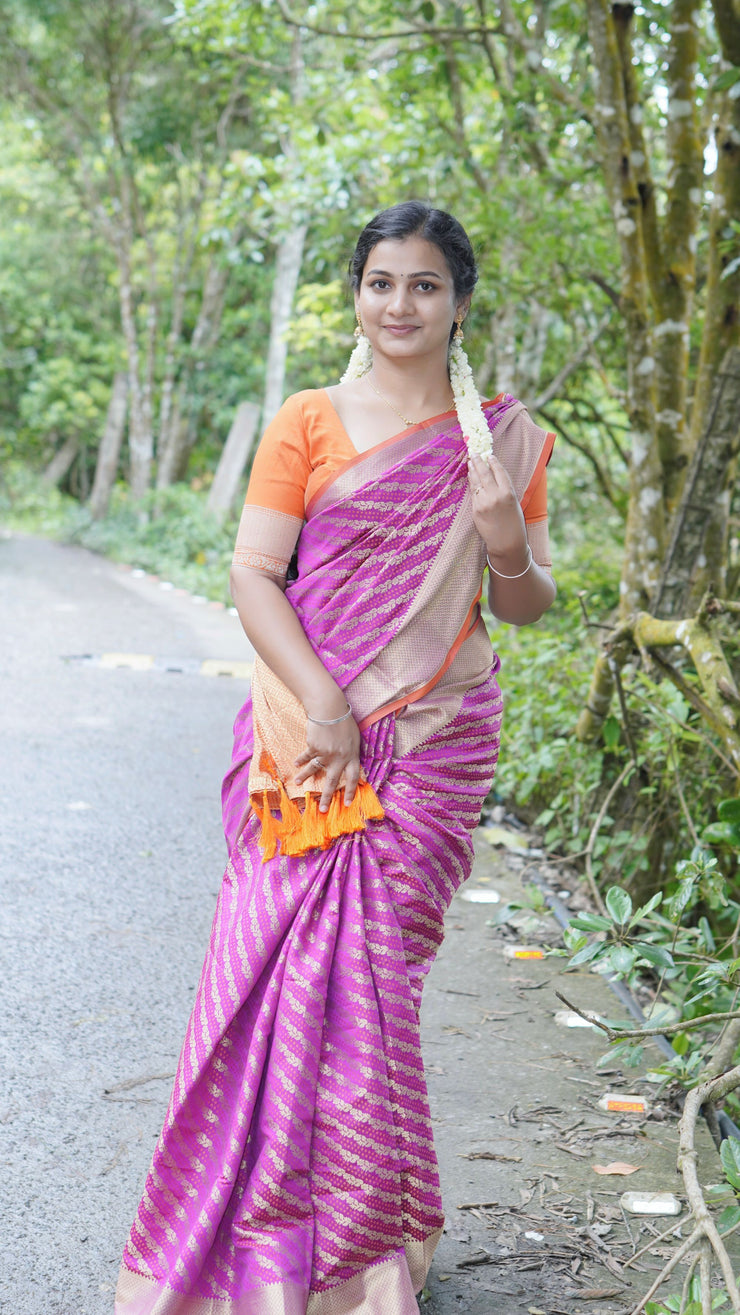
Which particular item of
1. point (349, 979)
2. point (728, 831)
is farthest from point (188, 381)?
point (349, 979)

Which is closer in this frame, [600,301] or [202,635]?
[600,301]

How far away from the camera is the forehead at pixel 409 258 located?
223cm

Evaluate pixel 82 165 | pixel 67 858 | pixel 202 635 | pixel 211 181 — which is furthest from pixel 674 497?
pixel 82 165

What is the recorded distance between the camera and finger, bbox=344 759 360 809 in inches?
87.0

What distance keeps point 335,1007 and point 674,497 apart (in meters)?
3.56

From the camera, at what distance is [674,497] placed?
17.1 feet

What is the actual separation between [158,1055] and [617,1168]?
1.21 metres

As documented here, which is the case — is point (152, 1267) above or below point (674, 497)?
below

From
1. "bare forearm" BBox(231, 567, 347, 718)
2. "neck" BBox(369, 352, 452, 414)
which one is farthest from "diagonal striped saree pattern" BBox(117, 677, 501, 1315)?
"neck" BBox(369, 352, 452, 414)

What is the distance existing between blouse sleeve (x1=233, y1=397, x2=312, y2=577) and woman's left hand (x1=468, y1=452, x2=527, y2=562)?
0.32 m

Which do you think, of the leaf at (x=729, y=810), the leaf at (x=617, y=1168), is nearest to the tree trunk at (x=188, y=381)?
the leaf at (x=729, y=810)

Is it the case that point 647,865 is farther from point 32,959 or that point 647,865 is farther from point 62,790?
point 62,790

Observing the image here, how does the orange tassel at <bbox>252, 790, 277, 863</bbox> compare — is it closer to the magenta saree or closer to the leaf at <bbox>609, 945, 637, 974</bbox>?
the magenta saree

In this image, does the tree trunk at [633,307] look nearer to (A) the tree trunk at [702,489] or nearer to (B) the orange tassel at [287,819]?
(A) the tree trunk at [702,489]
